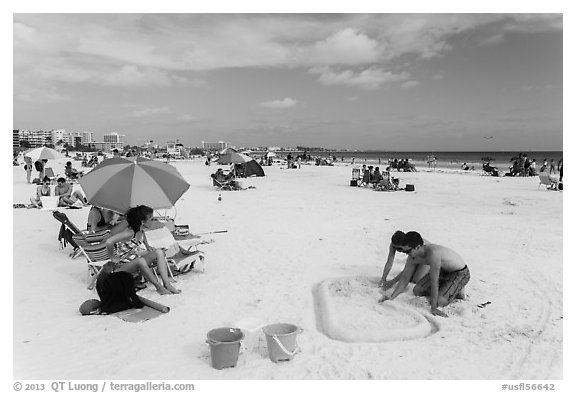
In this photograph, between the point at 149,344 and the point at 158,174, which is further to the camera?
the point at 158,174

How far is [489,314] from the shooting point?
4609 millimetres

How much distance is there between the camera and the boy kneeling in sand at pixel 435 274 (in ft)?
15.0

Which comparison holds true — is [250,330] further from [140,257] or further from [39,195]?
[39,195]

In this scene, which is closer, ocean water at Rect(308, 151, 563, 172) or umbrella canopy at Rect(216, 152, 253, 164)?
umbrella canopy at Rect(216, 152, 253, 164)

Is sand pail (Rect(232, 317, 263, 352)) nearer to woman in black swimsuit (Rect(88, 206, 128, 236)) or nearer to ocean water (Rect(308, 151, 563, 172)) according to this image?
woman in black swimsuit (Rect(88, 206, 128, 236))

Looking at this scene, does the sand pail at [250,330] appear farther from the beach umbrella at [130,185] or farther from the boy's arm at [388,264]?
the beach umbrella at [130,185]

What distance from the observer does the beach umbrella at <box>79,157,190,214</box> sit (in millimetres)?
5871

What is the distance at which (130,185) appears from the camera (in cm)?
597

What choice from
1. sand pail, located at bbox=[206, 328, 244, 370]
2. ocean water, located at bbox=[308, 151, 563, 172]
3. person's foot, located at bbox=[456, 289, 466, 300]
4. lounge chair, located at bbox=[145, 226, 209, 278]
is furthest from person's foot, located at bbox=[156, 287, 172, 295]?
ocean water, located at bbox=[308, 151, 563, 172]

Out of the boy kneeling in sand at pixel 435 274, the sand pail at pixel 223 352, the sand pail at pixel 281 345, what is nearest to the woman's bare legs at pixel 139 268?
the sand pail at pixel 223 352

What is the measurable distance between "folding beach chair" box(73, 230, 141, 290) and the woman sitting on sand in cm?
17
